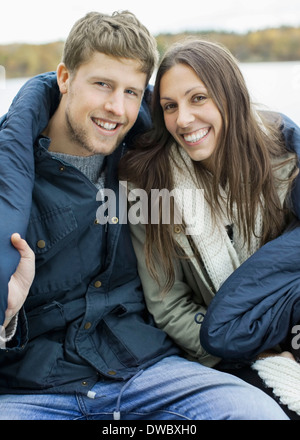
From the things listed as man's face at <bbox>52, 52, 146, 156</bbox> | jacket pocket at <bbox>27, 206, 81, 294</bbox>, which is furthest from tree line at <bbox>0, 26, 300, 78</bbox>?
jacket pocket at <bbox>27, 206, 81, 294</bbox>

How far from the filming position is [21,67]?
8.61 ft

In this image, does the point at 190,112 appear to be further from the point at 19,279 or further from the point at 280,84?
the point at 280,84

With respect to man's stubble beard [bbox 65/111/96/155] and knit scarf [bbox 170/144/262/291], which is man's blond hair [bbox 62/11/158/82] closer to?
man's stubble beard [bbox 65/111/96/155]

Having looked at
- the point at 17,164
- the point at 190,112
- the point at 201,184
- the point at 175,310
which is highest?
the point at 190,112

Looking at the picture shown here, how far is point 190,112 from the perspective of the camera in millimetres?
1775

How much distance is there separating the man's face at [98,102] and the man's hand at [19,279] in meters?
0.49

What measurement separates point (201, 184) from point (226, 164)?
12 centimetres

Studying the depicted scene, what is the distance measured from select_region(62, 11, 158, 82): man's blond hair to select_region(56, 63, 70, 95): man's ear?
2cm

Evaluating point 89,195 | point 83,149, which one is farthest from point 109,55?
point 89,195

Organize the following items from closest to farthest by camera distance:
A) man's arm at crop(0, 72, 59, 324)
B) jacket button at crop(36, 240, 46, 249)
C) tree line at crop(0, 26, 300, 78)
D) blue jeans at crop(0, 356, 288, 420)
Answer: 1. man's arm at crop(0, 72, 59, 324)
2. blue jeans at crop(0, 356, 288, 420)
3. jacket button at crop(36, 240, 46, 249)
4. tree line at crop(0, 26, 300, 78)

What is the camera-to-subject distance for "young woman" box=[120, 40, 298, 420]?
179cm

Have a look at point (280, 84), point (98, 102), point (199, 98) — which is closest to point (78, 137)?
point (98, 102)
